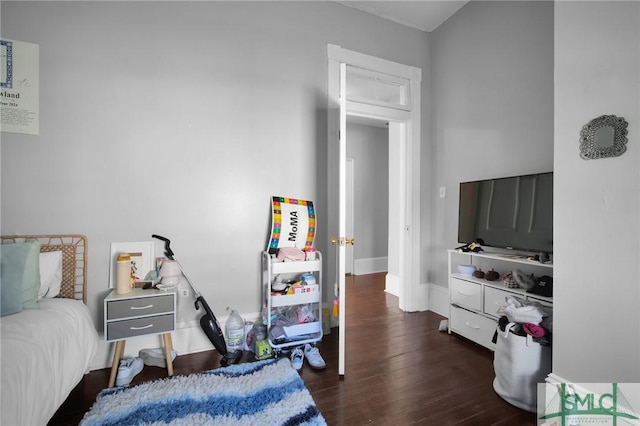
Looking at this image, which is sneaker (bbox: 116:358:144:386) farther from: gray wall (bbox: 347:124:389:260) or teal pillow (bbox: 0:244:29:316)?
gray wall (bbox: 347:124:389:260)

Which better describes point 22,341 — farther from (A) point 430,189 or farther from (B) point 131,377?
(A) point 430,189

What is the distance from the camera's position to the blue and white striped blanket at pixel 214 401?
1.52 metres

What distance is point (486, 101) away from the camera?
2.74 m

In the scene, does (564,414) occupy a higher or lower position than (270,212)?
lower

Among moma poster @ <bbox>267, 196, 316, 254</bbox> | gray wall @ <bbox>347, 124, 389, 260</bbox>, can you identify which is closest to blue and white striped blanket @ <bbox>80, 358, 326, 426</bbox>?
moma poster @ <bbox>267, 196, 316, 254</bbox>

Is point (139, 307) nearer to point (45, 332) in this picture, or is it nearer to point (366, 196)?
point (45, 332)

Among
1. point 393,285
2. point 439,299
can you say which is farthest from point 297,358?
point 393,285

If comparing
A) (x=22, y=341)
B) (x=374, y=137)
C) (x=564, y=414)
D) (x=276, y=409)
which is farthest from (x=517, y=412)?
(x=374, y=137)

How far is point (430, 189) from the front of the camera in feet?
11.0

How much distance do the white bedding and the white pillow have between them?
11 cm

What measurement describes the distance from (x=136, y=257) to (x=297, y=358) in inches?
54.3

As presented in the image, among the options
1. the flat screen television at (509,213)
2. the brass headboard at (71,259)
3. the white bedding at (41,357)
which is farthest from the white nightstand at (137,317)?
the flat screen television at (509,213)

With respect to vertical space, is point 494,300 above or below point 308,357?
above

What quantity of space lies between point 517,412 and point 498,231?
1317 millimetres
